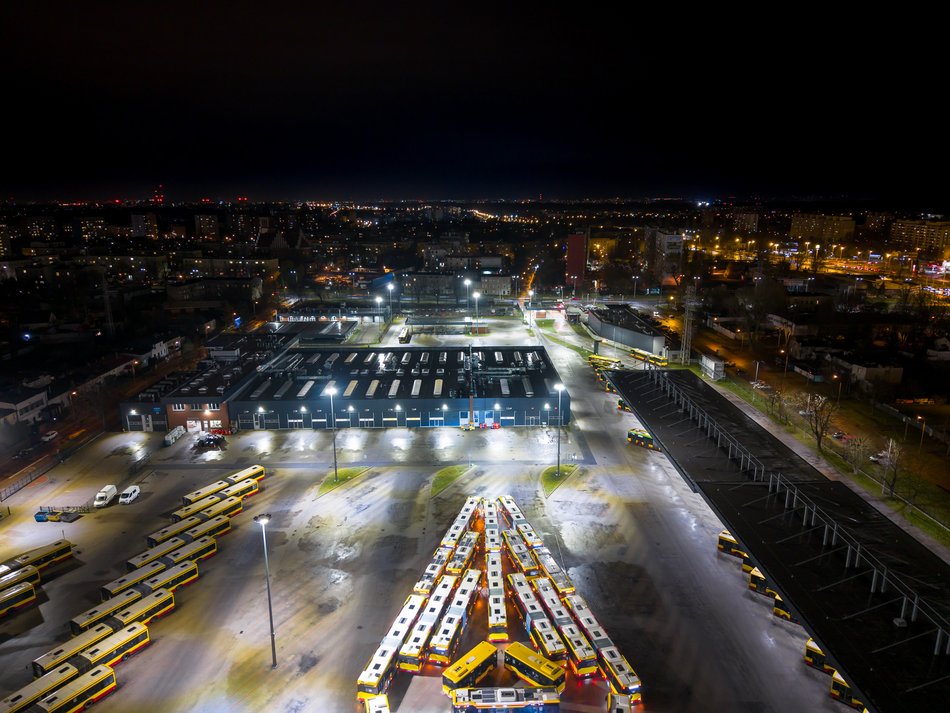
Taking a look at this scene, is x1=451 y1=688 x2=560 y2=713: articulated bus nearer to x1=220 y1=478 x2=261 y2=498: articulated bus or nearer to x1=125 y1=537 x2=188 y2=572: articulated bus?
x1=125 y1=537 x2=188 y2=572: articulated bus

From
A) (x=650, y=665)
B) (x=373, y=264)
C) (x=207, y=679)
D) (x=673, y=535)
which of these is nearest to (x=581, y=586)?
(x=650, y=665)

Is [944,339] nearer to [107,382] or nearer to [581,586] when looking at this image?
[581,586]

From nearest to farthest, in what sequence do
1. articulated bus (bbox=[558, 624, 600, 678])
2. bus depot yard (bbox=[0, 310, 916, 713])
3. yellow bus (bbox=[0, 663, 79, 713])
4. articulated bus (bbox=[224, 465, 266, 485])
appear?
1. yellow bus (bbox=[0, 663, 79, 713])
2. bus depot yard (bbox=[0, 310, 916, 713])
3. articulated bus (bbox=[558, 624, 600, 678])
4. articulated bus (bbox=[224, 465, 266, 485])

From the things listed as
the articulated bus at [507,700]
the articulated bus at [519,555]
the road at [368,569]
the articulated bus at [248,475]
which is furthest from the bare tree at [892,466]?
the articulated bus at [248,475]

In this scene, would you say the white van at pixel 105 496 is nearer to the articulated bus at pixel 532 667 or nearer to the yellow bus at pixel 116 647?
the yellow bus at pixel 116 647

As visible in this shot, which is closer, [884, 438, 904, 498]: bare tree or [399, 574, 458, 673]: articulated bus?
[399, 574, 458, 673]: articulated bus

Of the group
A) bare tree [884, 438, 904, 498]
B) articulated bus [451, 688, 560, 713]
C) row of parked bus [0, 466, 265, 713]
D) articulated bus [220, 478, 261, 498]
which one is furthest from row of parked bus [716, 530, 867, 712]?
articulated bus [220, 478, 261, 498]
